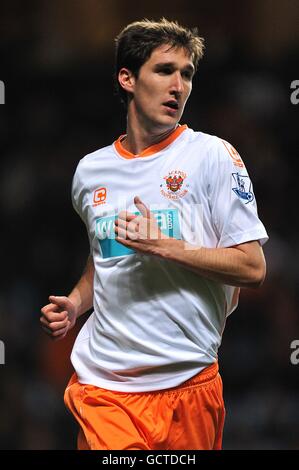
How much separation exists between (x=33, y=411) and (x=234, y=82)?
226cm

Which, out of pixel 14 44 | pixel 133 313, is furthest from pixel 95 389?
pixel 14 44

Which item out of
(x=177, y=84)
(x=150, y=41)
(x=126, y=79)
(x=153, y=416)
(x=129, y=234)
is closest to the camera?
(x=129, y=234)

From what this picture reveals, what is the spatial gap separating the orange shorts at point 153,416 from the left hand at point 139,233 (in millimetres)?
478

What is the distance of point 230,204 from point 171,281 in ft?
1.01

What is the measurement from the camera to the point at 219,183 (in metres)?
2.68

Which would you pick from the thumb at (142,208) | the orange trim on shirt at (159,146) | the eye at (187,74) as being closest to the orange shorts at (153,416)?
the thumb at (142,208)

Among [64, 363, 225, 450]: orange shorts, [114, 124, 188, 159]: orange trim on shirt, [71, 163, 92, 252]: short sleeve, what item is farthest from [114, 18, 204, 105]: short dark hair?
[64, 363, 225, 450]: orange shorts

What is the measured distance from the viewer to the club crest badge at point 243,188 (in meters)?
2.67

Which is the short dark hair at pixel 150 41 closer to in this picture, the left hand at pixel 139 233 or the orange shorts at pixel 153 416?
the left hand at pixel 139 233

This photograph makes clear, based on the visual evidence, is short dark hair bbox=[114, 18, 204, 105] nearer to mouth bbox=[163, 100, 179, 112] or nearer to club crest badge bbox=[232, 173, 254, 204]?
mouth bbox=[163, 100, 179, 112]

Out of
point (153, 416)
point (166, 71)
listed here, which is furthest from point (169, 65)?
point (153, 416)

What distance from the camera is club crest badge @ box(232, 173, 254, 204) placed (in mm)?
2674

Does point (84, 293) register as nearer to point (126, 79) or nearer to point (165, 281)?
point (165, 281)

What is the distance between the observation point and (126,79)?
3045 millimetres
